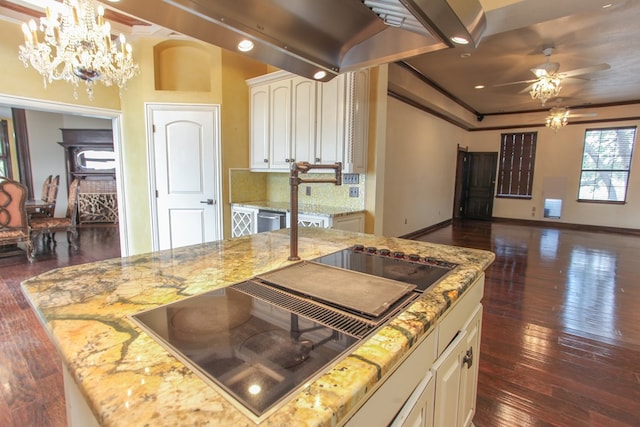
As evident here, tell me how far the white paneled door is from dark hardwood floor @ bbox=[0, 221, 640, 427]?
5.06 ft

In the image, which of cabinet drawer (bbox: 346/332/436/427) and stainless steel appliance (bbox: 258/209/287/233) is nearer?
cabinet drawer (bbox: 346/332/436/427)

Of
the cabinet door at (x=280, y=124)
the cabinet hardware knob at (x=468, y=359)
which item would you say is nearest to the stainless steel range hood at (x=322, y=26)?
the cabinet hardware knob at (x=468, y=359)

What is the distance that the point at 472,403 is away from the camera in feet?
5.05

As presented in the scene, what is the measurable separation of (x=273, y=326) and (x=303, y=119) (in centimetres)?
303

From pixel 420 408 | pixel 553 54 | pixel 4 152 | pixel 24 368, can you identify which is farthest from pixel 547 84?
pixel 4 152

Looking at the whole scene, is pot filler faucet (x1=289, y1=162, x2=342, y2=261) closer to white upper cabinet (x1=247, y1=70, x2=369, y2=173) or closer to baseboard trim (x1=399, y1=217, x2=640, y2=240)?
white upper cabinet (x1=247, y1=70, x2=369, y2=173)

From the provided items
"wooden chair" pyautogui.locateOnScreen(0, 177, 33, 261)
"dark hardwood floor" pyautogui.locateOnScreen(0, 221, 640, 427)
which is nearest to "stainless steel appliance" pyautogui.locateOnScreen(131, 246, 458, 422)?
"dark hardwood floor" pyautogui.locateOnScreen(0, 221, 640, 427)

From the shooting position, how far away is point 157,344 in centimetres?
72

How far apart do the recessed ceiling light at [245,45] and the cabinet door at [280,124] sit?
2513 millimetres

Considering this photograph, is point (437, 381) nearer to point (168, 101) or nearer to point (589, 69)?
point (168, 101)

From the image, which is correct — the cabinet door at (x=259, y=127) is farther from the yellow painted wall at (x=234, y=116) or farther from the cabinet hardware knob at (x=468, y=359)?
the cabinet hardware knob at (x=468, y=359)

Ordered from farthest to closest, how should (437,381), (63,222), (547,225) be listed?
(547,225)
(63,222)
(437,381)

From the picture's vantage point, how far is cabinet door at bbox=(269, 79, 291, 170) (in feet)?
12.0

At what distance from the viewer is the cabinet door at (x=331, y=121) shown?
3.24 m
